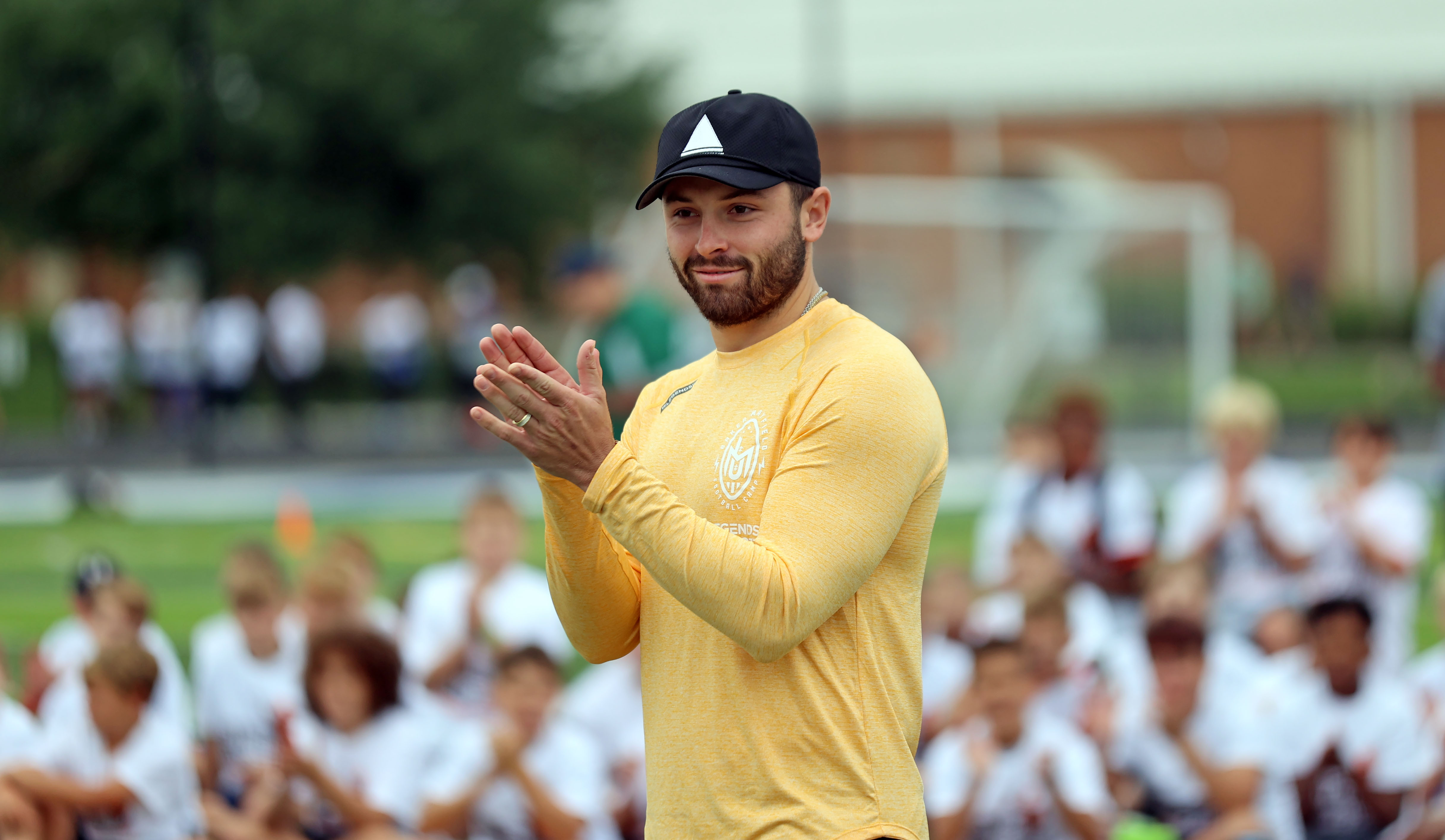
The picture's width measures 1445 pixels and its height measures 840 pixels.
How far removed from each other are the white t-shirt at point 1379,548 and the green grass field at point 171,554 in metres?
3.52

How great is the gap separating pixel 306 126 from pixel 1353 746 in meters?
24.5

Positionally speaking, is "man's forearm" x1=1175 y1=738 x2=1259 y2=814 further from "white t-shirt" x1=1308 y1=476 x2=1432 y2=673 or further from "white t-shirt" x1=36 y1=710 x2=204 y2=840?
"white t-shirt" x1=36 y1=710 x2=204 y2=840

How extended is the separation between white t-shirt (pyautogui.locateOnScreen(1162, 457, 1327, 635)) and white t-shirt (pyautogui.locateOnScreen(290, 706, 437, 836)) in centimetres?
353

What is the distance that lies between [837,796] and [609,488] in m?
0.58

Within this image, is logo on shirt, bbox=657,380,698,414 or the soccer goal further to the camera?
the soccer goal

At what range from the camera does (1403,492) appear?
7.78 metres

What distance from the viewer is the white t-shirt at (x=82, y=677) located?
5492mm

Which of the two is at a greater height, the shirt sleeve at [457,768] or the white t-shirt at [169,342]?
the white t-shirt at [169,342]

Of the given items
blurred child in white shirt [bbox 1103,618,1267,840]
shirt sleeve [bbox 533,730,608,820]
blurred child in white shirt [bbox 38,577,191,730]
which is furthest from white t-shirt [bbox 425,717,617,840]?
blurred child in white shirt [bbox 1103,618,1267,840]

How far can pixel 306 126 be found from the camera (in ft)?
91.1

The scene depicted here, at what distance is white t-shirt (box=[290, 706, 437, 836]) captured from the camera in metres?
5.53

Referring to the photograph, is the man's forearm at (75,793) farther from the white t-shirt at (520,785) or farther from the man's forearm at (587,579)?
the man's forearm at (587,579)

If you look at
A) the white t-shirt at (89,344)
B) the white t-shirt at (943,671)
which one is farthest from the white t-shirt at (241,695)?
the white t-shirt at (89,344)

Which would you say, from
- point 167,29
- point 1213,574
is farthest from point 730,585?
point 167,29
